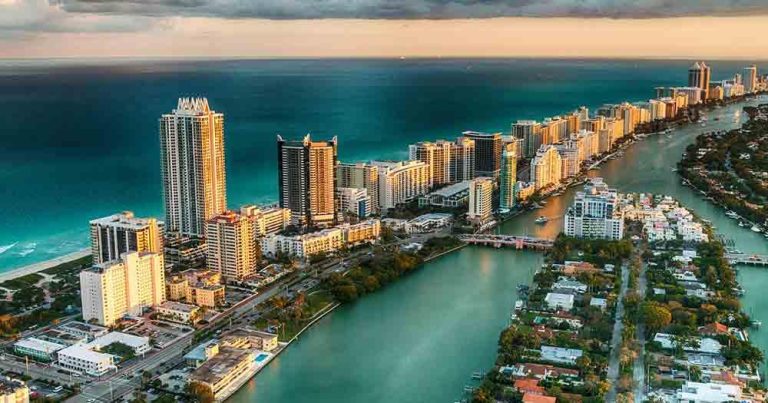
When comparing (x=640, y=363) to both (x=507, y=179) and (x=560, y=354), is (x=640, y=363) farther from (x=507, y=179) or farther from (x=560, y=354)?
(x=507, y=179)

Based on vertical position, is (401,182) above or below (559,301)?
above

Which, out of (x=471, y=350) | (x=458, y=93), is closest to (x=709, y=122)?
(x=458, y=93)

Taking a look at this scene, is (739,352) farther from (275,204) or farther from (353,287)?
(275,204)

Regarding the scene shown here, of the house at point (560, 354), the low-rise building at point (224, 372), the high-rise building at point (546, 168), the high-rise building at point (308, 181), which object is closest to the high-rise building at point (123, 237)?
the low-rise building at point (224, 372)

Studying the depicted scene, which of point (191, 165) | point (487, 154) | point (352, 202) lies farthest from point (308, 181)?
point (487, 154)

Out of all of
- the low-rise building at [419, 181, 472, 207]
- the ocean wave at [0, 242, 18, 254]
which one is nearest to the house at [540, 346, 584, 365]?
the low-rise building at [419, 181, 472, 207]
